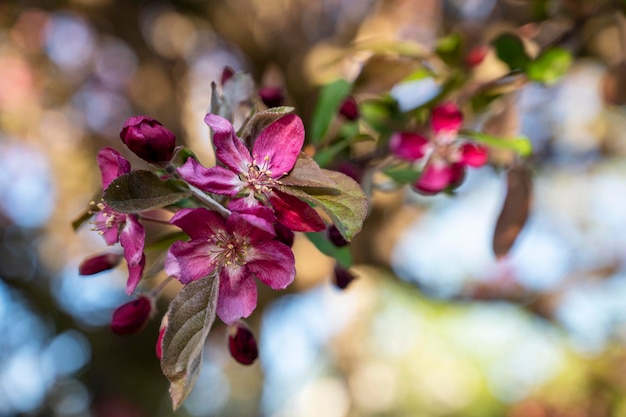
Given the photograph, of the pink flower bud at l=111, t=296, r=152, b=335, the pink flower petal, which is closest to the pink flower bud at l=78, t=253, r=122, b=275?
the pink flower bud at l=111, t=296, r=152, b=335

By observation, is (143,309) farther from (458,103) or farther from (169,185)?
(458,103)

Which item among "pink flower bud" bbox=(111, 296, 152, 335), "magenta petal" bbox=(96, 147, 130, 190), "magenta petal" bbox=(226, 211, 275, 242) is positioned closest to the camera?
"magenta petal" bbox=(226, 211, 275, 242)

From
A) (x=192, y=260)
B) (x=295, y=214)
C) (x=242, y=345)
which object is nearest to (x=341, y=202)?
(x=295, y=214)

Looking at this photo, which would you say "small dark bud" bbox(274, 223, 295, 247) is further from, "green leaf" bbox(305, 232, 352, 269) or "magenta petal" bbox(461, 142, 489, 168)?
"magenta petal" bbox(461, 142, 489, 168)

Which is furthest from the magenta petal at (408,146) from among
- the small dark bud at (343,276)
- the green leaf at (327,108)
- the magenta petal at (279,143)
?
the magenta petal at (279,143)

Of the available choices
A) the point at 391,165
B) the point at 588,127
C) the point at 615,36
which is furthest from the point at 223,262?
the point at 588,127

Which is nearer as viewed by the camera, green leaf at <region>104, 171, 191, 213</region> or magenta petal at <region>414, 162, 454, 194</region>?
green leaf at <region>104, 171, 191, 213</region>
